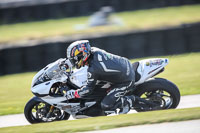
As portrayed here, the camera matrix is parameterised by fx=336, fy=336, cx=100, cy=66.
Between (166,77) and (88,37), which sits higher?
(88,37)

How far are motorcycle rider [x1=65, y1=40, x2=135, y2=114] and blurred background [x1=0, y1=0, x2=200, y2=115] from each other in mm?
2044

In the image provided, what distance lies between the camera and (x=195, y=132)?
4.55 m

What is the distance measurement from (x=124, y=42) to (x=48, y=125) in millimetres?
6032

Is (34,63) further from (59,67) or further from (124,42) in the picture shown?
(59,67)

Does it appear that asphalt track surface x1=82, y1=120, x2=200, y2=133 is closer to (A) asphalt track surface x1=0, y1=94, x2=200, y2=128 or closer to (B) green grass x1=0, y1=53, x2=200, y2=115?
(A) asphalt track surface x1=0, y1=94, x2=200, y2=128

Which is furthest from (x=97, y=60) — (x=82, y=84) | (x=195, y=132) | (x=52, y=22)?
(x=52, y=22)

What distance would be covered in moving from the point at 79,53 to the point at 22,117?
2096 millimetres

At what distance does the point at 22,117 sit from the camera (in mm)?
6910

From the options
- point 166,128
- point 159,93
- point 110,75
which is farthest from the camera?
point 159,93

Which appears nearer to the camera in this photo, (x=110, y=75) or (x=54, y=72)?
(x=110, y=75)

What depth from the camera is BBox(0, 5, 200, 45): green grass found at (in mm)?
15945

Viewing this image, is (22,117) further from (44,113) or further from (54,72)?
(54,72)

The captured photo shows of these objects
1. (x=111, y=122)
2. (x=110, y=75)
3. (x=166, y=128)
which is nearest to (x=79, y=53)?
(x=110, y=75)

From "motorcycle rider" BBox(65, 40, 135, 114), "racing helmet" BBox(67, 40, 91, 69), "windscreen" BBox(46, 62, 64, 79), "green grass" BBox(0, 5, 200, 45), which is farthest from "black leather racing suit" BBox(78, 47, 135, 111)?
"green grass" BBox(0, 5, 200, 45)
